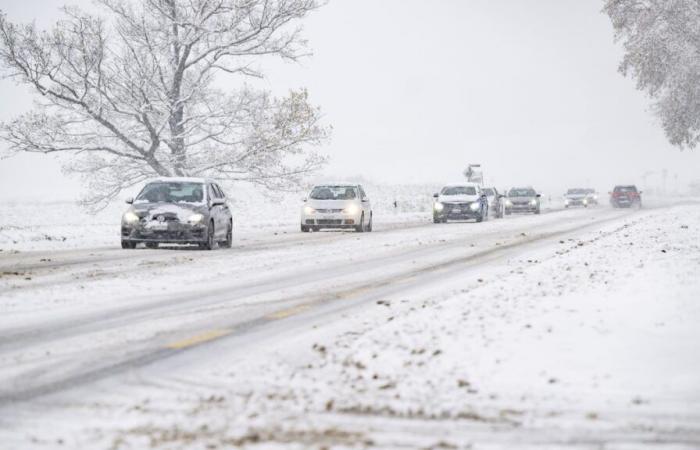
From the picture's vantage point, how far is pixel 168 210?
67.9 feet

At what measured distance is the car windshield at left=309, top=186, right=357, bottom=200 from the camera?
30.9m

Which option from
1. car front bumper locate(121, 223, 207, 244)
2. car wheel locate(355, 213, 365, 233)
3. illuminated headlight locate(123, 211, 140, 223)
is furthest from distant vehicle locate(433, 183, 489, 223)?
illuminated headlight locate(123, 211, 140, 223)

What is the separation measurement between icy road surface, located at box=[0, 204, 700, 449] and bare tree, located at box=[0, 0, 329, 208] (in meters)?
18.0

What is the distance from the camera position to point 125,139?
3081cm

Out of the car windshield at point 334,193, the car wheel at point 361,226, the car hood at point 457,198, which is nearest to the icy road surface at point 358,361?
the car wheel at point 361,226

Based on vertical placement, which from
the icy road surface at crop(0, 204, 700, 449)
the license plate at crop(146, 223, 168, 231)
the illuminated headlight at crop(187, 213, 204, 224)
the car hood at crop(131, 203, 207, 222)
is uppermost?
the car hood at crop(131, 203, 207, 222)

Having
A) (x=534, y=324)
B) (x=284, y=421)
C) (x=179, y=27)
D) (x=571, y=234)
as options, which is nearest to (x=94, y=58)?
(x=179, y=27)

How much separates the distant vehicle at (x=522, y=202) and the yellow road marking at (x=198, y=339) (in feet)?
150

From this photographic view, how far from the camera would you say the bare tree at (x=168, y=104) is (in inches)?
1167

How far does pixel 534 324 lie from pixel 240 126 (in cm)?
2535

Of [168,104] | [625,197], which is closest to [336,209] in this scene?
[168,104]

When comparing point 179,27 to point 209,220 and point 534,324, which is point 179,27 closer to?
point 209,220

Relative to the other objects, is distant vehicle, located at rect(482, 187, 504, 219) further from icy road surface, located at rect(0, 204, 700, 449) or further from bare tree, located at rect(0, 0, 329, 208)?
icy road surface, located at rect(0, 204, 700, 449)

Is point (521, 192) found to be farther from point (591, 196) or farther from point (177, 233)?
point (177, 233)
